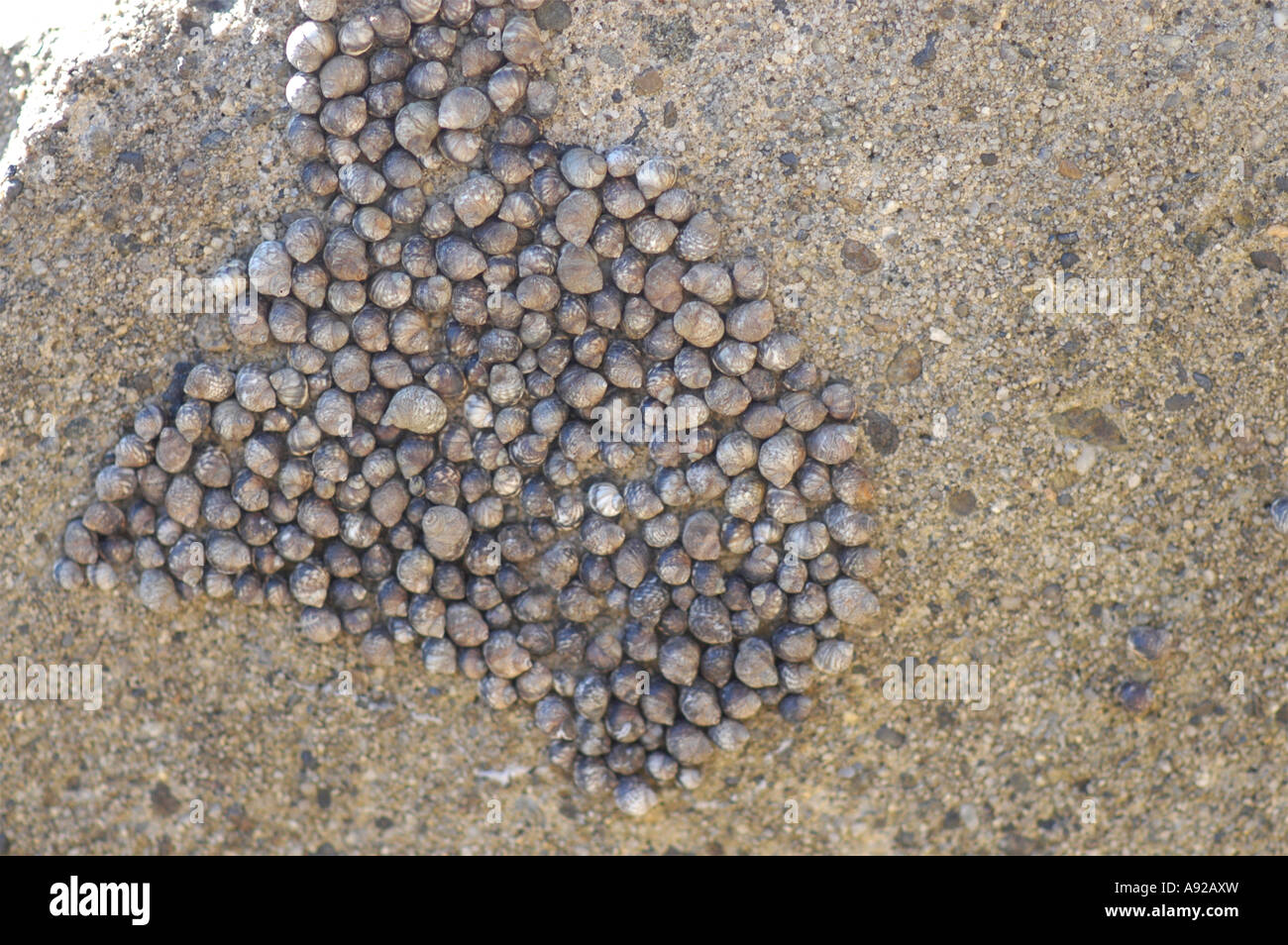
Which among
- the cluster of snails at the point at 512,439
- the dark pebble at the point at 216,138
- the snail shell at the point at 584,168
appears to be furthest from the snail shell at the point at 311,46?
the snail shell at the point at 584,168

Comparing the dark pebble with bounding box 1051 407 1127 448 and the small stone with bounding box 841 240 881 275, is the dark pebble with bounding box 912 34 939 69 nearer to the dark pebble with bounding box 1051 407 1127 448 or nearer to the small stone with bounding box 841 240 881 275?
the small stone with bounding box 841 240 881 275

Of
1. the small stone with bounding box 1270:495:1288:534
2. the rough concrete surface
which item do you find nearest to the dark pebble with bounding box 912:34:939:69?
the rough concrete surface

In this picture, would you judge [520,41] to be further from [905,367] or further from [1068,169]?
[1068,169]

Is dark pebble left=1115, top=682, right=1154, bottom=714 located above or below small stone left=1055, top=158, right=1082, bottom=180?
below

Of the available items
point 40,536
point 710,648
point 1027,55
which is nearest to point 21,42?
point 40,536

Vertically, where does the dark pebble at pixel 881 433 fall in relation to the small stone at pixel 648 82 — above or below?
below

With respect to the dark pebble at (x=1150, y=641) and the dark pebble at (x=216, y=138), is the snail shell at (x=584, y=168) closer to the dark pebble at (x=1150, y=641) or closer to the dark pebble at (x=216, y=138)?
the dark pebble at (x=216, y=138)
